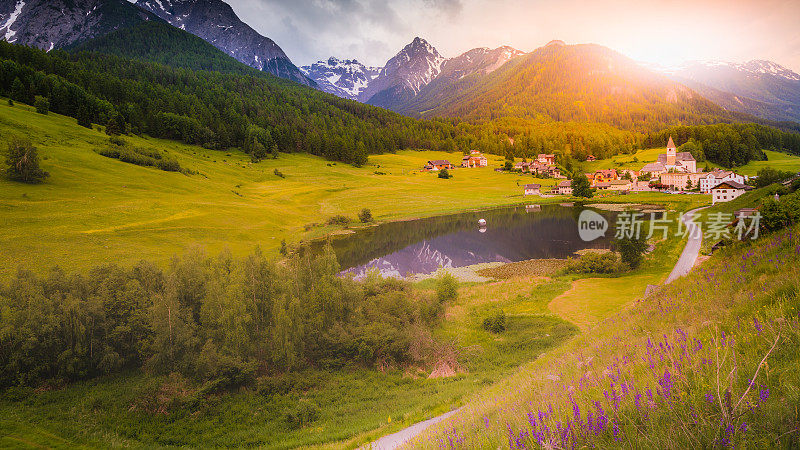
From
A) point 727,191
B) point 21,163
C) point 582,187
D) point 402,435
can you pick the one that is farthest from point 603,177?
point 21,163

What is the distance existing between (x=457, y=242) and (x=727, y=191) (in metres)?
60.5

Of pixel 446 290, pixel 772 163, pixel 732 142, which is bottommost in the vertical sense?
pixel 446 290

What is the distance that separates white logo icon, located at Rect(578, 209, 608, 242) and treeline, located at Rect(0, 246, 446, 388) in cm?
4639

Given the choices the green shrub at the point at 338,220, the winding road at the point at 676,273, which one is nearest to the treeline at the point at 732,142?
the winding road at the point at 676,273

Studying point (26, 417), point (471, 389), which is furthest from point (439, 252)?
point (26, 417)

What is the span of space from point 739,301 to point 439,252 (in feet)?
156

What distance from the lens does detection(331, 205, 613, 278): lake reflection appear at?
1930 inches

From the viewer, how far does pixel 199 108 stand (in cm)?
13025

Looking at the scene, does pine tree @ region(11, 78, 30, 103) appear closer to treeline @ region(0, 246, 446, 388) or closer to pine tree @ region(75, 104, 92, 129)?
pine tree @ region(75, 104, 92, 129)

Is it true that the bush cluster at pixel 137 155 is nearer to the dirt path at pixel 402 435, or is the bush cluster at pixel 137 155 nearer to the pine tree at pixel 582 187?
the dirt path at pixel 402 435

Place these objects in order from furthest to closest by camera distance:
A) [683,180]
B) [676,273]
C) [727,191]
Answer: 1. [683,180]
2. [727,191]
3. [676,273]

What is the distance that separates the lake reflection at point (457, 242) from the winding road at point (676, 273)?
35.4ft

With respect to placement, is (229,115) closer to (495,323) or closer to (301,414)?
(495,323)

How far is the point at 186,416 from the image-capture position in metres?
15.4
